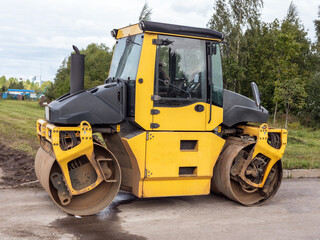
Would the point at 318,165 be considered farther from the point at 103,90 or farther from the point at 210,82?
the point at 103,90

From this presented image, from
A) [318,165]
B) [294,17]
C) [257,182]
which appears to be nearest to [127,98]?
[257,182]

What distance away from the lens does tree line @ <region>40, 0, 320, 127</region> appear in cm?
2503

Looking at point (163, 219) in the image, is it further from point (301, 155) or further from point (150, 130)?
point (301, 155)

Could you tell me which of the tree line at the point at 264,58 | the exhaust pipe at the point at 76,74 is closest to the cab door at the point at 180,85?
the exhaust pipe at the point at 76,74

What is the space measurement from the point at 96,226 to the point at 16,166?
13.6ft

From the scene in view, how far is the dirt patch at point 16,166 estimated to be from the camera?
310 inches

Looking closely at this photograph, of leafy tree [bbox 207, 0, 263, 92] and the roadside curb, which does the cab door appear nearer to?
the roadside curb

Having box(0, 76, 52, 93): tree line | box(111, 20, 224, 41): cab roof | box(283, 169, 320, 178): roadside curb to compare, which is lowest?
box(283, 169, 320, 178): roadside curb

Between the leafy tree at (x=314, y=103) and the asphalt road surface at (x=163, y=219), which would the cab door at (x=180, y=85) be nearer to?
the asphalt road surface at (x=163, y=219)

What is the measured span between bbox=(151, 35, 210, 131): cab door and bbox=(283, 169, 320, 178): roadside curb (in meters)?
3.51

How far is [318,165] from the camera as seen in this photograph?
985 cm

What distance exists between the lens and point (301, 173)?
9.32m

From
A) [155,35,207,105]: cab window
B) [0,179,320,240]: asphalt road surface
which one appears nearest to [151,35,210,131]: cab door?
[155,35,207,105]: cab window

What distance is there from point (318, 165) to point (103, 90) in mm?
5993
